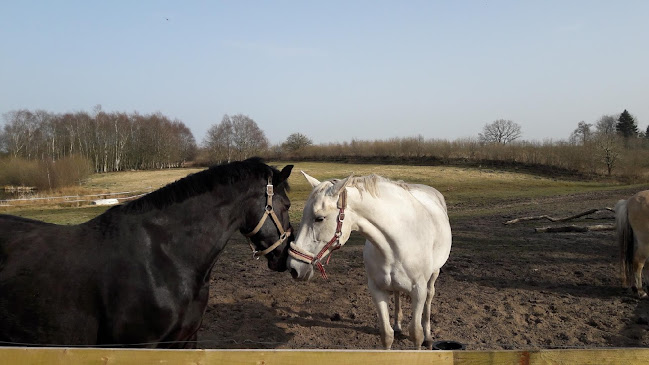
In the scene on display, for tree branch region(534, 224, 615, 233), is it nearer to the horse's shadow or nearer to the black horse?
the horse's shadow

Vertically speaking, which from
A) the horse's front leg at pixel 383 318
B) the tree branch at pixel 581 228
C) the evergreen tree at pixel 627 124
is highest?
the evergreen tree at pixel 627 124

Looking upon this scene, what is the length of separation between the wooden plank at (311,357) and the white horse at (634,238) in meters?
5.29

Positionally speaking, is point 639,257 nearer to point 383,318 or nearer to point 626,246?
point 626,246

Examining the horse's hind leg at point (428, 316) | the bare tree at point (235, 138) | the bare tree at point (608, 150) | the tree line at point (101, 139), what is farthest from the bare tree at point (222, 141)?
the horse's hind leg at point (428, 316)

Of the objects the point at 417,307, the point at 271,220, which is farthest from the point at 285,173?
the point at 417,307

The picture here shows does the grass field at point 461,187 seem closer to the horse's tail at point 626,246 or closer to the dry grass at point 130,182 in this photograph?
the dry grass at point 130,182

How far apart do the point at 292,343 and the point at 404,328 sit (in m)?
1.55

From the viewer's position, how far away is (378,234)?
3.87 metres

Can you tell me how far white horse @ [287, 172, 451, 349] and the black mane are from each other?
21.7 inches

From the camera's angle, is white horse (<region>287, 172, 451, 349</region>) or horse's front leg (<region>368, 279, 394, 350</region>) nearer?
white horse (<region>287, 172, 451, 349</region>)

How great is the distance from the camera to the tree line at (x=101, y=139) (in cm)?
5638

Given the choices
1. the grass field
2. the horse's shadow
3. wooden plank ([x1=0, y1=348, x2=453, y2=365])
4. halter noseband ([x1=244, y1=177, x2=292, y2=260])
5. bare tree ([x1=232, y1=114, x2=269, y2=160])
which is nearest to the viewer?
wooden plank ([x1=0, y1=348, x2=453, y2=365])

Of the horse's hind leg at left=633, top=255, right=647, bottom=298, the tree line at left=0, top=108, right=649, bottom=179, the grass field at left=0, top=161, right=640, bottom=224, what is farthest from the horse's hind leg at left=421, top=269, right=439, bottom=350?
the tree line at left=0, top=108, right=649, bottom=179

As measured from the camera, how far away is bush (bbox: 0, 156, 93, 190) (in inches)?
A: 1511
